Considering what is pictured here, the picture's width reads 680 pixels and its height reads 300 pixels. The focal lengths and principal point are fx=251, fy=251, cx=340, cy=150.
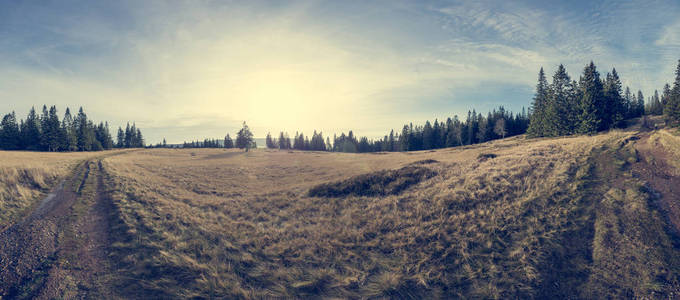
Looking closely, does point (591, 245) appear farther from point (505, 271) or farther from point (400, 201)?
point (400, 201)

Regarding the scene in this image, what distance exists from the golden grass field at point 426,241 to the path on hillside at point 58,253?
1.86 feet

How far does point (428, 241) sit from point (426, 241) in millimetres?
82

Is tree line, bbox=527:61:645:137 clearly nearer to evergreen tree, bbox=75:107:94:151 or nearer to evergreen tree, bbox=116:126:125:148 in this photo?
evergreen tree, bbox=75:107:94:151

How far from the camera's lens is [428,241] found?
989 centimetres

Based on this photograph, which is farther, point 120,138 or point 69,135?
point 120,138

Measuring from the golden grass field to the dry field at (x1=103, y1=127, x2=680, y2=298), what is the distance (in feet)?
0.14

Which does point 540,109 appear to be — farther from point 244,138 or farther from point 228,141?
point 228,141

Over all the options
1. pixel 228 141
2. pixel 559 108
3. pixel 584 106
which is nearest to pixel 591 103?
pixel 584 106

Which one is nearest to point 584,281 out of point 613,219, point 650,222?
point 613,219

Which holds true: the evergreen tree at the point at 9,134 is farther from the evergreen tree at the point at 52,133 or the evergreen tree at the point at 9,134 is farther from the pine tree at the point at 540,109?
the pine tree at the point at 540,109

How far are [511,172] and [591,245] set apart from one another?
22.7 feet

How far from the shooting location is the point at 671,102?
42.7 m

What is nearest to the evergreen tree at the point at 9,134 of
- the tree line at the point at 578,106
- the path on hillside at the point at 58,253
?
the path on hillside at the point at 58,253

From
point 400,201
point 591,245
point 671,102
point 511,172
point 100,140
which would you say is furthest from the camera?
point 100,140
